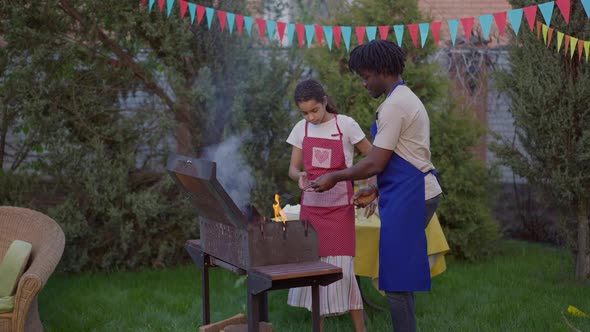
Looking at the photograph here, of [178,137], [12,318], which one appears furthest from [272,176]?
[12,318]

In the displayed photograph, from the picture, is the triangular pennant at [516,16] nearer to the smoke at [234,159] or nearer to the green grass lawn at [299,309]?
the green grass lawn at [299,309]

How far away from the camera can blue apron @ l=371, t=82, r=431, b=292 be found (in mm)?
3570

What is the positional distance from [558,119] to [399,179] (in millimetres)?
3401

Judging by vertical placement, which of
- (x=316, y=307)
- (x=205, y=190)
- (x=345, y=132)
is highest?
(x=345, y=132)

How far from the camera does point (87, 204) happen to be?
729cm

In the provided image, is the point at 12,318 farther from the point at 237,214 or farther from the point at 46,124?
the point at 46,124

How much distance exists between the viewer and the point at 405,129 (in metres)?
3.54

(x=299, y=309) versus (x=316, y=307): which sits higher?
(x=316, y=307)

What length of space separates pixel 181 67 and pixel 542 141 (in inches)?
142

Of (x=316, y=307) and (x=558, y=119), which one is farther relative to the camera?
(x=558, y=119)

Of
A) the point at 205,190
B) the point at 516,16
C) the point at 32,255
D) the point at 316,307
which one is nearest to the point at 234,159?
the point at 32,255

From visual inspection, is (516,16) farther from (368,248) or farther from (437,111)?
(437,111)

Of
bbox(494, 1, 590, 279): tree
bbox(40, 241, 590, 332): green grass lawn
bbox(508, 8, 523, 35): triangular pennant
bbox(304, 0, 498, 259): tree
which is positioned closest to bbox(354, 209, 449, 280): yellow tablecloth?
bbox(40, 241, 590, 332): green grass lawn

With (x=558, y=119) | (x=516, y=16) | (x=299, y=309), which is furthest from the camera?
(x=558, y=119)
